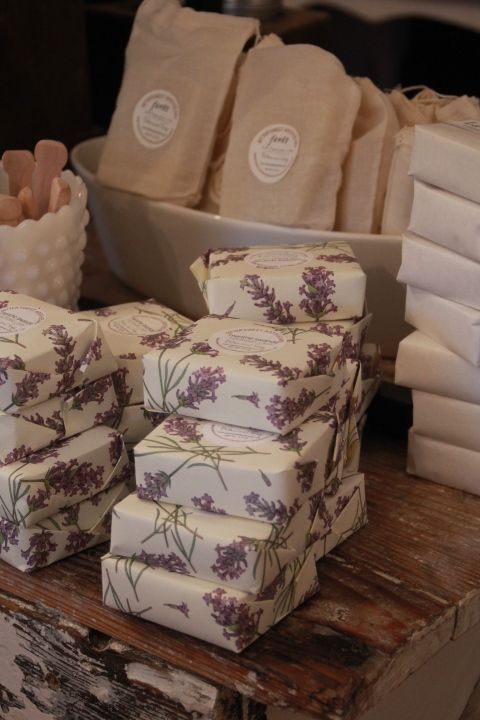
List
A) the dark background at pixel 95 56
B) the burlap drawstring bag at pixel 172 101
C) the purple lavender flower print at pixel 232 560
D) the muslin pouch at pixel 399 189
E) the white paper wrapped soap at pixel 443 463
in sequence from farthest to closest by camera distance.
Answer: the dark background at pixel 95 56 → the burlap drawstring bag at pixel 172 101 → the muslin pouch at pixel 399 189 → the white paper wrapped soap at pixel 443 463 → the purple lavender flower print at pixel 232 560

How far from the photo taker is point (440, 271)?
77 centimetres

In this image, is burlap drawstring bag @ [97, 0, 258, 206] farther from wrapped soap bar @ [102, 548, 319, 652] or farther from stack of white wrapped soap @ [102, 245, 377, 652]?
wrapped soap bar @ [102, 548, 319, 652]

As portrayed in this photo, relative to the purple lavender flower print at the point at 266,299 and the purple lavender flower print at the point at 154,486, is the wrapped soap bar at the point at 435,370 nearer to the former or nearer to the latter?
the purple lavender flower print at the point at 266,299

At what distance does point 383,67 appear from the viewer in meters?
2.52

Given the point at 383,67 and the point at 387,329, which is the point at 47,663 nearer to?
the point at 387,329

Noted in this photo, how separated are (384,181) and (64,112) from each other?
1.75 ft

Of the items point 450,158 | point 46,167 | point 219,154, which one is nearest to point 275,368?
point 450,158

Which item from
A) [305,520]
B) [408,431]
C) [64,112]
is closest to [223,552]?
[305,520]

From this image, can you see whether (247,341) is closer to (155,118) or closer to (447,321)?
(447,321)

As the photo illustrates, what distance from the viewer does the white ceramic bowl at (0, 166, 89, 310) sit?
83 centimetres

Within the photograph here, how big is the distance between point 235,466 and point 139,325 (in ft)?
0.77

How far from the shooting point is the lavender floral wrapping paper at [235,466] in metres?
0.63

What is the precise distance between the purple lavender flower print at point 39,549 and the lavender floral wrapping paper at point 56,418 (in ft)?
0.20

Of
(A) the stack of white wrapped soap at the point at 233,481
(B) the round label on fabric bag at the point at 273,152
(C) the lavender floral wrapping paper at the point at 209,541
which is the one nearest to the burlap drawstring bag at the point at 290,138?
(B) the round label on fabric bag at the point at 273,152
